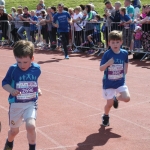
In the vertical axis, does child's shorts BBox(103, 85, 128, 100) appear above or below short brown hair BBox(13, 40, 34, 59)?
below

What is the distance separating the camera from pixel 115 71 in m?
6.62

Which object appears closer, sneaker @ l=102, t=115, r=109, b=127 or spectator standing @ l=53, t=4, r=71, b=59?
sneaker @ l=102, t=115, r=109, b=127

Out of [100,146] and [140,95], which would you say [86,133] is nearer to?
[100,146]

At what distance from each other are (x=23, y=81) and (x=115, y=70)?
79.6 inches

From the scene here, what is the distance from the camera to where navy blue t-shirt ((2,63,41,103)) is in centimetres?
512

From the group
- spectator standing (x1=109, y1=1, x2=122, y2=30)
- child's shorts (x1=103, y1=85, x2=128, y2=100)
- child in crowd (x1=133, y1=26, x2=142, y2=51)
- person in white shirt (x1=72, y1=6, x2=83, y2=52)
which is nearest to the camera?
child's shorts (x1=103, y1=85, x2=128, y2=100)

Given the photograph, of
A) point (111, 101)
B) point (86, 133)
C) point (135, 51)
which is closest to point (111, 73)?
point (111, 101)

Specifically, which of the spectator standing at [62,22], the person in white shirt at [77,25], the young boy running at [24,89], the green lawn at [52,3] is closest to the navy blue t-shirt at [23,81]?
the young boy running at [24,89]

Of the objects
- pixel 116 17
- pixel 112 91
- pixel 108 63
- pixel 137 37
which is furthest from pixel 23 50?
pixel 116 17

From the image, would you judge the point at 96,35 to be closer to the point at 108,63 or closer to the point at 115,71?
the point at 115,71

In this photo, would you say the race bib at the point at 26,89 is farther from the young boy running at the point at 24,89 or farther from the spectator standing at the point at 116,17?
the spectator standing at the point at 116,17

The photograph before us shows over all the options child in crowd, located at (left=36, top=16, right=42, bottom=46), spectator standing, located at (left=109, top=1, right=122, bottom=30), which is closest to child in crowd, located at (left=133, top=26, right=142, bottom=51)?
spectator standing, located at (left=109, top=1, right=122, bottom=30)

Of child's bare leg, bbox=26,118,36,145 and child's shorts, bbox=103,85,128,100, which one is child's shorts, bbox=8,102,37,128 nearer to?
child's bare leg, bbox=26,118,36,145

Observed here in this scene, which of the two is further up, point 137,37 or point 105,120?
point 137,37
